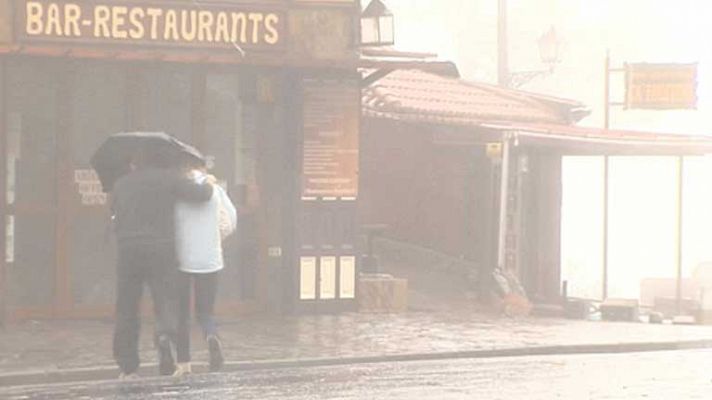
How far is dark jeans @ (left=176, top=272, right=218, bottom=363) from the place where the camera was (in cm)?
1354

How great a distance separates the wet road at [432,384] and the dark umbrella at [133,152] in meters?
1.67

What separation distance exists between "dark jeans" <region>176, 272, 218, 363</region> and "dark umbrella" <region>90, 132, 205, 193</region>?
886mm

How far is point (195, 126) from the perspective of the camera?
19375mm

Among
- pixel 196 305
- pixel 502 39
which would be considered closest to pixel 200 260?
pixel 196 305

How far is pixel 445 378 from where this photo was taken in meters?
13.5

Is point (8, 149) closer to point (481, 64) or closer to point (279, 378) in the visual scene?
point (279, 378)

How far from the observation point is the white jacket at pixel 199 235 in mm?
13562

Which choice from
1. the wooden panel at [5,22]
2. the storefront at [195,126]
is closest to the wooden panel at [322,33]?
the storefront at [195,126]

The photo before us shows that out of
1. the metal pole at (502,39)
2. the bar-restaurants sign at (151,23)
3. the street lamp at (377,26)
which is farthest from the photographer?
the metal pole at (502,39)

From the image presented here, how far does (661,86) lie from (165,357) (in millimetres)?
15303

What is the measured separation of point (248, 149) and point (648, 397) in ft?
27.7

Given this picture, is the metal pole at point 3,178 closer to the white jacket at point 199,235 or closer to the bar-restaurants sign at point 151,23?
the bar-restaurants sign at point 151,23

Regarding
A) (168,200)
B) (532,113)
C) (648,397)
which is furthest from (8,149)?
(532,113)

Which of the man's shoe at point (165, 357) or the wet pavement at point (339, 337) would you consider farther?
the wet pavement at point (339, 337)
